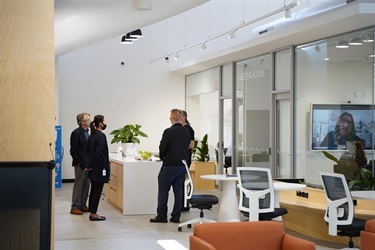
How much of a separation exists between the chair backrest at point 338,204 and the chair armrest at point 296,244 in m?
2.06

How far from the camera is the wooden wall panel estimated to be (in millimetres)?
5562

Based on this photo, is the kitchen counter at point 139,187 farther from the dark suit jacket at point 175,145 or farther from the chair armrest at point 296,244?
the chair armrest at point 296,244

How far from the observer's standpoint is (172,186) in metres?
10.1

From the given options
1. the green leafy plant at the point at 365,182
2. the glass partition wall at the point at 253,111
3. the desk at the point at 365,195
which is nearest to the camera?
the desk at the point at 365,195

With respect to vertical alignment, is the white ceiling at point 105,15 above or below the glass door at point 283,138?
above

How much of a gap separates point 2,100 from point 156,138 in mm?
13025

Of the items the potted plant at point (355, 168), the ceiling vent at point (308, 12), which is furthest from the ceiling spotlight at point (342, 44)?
the potted plant at point (355, 168)

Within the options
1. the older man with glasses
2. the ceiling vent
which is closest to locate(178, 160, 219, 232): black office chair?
the older man with glasses

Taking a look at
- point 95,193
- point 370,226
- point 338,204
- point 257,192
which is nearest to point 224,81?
point 95,193

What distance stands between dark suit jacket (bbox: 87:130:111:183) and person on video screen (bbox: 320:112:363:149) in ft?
11.4

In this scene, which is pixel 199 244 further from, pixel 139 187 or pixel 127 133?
pixel 127 133

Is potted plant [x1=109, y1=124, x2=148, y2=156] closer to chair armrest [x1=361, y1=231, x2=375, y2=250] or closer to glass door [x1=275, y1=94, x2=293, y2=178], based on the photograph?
glass door [x1=275, y1=94, x2=293, y2=178]

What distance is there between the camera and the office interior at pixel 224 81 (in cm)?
565

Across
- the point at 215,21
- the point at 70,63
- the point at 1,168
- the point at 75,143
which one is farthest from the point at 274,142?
the point at 1,168
